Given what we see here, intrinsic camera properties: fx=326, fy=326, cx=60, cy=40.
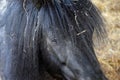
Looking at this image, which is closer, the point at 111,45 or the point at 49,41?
the point at 49,41

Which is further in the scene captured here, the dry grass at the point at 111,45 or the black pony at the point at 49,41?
the dry grass at the point at 111,45

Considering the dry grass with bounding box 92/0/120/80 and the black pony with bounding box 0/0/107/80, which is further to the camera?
the dry grass with bounding box 92/0/120/80

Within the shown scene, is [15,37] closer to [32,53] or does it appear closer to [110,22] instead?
[32,53]

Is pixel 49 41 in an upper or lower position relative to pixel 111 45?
upper
